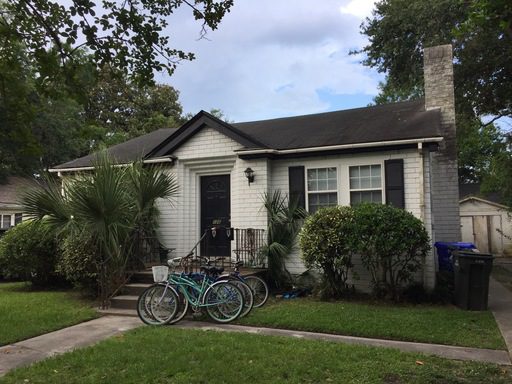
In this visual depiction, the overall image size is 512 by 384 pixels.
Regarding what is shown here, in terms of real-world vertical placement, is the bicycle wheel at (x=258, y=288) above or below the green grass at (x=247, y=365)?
above

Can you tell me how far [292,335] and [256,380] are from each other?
6.71 ft

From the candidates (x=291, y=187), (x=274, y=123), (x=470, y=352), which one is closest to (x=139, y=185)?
(x=291, y=187)

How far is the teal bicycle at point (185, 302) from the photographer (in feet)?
25.0

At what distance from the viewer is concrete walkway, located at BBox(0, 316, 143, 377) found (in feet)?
19.1

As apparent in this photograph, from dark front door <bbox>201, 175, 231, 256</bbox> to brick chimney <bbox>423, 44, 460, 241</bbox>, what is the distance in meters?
5.39

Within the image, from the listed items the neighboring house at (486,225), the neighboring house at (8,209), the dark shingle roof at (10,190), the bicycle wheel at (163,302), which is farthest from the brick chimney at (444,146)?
the neighboring house at (8,209)

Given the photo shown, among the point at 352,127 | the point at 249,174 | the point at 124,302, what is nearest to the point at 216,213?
the point at 249,174

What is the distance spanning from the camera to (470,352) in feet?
19.1

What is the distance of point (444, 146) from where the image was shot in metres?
12.8

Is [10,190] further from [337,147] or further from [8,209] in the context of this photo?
[337,147]

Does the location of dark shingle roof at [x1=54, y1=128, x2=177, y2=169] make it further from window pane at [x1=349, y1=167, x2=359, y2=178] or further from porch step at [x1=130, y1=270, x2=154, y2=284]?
window pane at [x1=349, y1=167, x2=359, y2=178]

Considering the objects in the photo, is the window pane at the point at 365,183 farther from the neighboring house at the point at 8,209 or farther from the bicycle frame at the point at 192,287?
the neighboring house at the point at 8,209

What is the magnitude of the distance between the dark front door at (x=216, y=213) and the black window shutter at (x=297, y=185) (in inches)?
69.1

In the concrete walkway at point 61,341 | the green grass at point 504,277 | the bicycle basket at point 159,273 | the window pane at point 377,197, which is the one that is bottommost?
the concrete walkway at point 61,341
